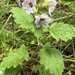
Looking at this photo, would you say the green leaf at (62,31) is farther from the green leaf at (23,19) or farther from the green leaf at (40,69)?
the green leaf at (40,69)

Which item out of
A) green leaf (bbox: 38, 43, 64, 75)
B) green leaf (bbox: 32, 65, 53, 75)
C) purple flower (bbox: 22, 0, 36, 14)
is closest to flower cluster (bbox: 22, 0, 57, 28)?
purple flower (bbox: 22, 0, 36, 14)

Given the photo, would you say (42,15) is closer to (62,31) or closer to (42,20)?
(42,20)

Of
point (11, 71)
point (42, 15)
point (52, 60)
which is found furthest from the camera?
point (11, 71)

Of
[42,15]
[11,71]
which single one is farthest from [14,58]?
[42,15]

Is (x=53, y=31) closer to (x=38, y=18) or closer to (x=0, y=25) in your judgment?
(x=38, y=18)

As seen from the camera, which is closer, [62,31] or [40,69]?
[62,31]

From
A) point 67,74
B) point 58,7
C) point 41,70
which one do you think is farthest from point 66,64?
point 58,7
